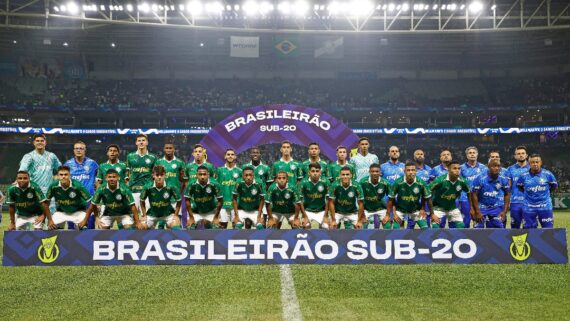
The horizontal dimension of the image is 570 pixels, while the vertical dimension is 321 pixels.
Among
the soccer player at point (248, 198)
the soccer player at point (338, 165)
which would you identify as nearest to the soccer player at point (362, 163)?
the soccer player at point (338, 165)

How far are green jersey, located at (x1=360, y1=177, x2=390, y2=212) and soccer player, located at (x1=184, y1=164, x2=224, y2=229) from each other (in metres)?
2.70

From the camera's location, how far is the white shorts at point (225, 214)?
9859 millimetres

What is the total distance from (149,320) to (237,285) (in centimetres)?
171

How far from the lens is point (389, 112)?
35531 mm

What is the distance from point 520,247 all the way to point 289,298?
153 inches

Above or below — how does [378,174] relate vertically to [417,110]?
below

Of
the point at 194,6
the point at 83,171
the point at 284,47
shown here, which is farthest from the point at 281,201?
the point at 284,47

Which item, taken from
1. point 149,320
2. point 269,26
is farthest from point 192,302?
point 269,26

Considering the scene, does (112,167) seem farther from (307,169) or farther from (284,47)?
(284,47)

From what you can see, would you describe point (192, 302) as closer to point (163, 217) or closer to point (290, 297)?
point (290, 297)

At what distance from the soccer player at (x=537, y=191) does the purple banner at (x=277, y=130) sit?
5254mm

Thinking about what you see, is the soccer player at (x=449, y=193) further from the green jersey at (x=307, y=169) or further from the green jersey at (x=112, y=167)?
the green jersey at (x=112, y=167)

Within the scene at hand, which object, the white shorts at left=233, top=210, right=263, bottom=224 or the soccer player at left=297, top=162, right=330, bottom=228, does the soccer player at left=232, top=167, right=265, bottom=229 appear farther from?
the soccer player at left=297, top=162, right=330, bottom=228

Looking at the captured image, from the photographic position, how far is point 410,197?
8828mm
